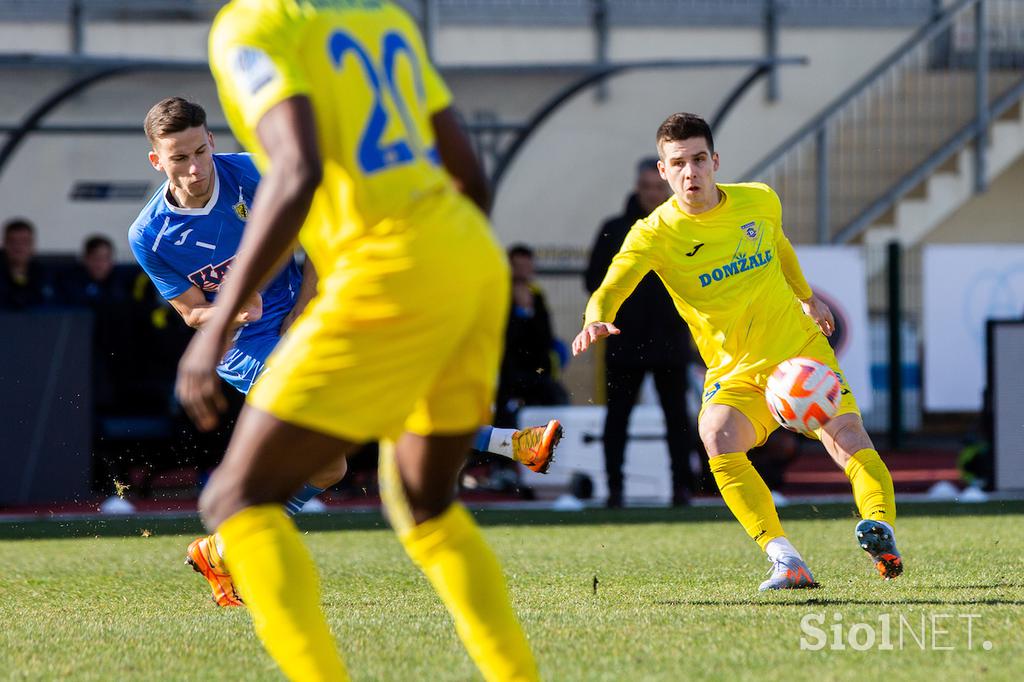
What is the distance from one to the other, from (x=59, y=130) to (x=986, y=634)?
11.3 metres

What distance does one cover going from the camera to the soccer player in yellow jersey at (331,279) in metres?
3.65

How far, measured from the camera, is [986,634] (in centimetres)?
535

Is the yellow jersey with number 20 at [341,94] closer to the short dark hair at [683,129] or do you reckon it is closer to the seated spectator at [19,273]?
the short dark hair at [683,129]

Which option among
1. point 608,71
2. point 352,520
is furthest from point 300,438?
point 608,71

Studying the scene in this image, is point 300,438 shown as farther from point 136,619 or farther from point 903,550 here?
point 903,550

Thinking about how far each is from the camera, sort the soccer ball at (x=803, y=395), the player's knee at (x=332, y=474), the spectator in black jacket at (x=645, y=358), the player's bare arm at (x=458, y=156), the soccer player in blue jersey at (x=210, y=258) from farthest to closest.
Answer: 1. the spectator in black jacket at (x=645, y=358)
2. the soccer ball at (x=803, y=395)
3. the player's knee at (x=332, y=474)
4. the soccer player in blue jersey at (x=210, y=258)
5. the player's bare arm at (x=458, y=156)

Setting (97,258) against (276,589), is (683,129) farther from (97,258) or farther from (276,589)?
(97,258)

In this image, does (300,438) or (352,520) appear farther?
(352,520)

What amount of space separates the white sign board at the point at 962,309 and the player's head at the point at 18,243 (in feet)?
28.5

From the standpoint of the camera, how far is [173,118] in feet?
20.9

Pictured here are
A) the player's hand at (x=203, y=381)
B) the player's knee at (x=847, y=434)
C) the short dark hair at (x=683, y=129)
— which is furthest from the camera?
the short dark hair at (x=683, y=129)

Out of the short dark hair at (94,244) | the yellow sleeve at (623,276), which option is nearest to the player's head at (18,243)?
the short dark hair at (94,244)

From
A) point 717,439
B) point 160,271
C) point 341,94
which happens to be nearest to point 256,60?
point 341,94

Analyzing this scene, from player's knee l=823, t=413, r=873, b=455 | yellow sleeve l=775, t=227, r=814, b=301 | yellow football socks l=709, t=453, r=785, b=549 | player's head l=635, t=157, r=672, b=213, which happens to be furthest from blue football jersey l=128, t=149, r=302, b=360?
player's head l=635, t=157, r=672, b=213
